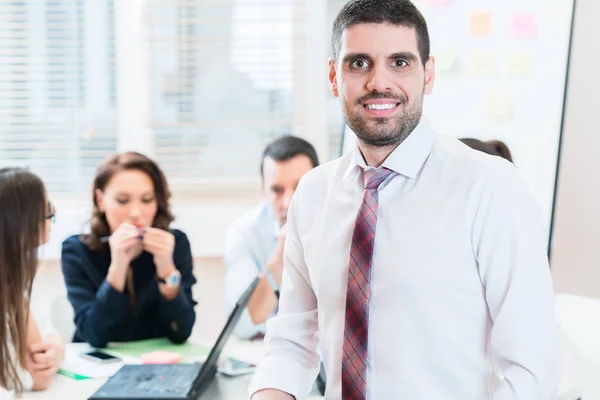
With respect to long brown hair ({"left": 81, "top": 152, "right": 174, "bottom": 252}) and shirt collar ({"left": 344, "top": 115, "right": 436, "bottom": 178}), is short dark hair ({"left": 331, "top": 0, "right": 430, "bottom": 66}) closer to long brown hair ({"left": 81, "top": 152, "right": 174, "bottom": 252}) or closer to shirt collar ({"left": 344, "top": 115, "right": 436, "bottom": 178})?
shirt collar ({"left": 344, "top": 115, "right": 436, "bottom": 178})

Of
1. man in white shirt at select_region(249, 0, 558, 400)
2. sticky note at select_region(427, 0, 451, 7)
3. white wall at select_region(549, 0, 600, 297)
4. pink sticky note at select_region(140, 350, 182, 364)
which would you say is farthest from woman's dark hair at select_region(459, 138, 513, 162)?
pink sticky note at select_region(140, 350, 182, 364)

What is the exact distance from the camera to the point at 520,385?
1115mm

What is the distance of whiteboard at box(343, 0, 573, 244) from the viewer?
271cm

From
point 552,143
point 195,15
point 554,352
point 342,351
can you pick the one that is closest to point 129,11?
point 195,15

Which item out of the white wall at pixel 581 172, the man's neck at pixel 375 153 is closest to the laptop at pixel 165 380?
the man's neck at pixel 375 153

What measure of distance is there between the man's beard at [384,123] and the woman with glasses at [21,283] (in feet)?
3.85

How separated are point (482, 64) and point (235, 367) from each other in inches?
61.2

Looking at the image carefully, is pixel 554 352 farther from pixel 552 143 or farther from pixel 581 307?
pixel 552 143

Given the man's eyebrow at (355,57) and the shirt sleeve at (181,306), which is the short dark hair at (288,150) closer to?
the shirt sleeve at (181,306)

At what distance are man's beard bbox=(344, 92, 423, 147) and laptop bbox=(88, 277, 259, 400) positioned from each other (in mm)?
804

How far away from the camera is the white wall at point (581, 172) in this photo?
2.57 metres

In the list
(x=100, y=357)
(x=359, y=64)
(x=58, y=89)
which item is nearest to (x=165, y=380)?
(x=100, y=357)

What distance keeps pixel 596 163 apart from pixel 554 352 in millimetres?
1608

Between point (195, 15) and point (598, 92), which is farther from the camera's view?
point (195, 15)
